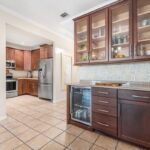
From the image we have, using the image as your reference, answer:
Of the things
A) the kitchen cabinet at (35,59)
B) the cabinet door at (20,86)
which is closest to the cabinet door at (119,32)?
the kitchen cabinet at (35,59)

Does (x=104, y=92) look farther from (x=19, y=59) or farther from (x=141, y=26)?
(x=19, y=59)

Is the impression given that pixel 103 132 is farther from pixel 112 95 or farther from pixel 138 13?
pixel 138 13

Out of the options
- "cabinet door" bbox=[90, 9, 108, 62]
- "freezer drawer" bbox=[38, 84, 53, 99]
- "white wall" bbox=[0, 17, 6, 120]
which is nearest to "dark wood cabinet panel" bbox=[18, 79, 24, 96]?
"freezer drawer" bbox=[38, 84, 53, 99]

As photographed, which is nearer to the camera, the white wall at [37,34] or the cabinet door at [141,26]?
the cabinet door at [141,26]

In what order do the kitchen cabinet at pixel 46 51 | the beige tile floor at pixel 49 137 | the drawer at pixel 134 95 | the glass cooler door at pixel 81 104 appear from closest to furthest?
the drawer at pixel 134 95, the beige tile floor at pixel 49 137, the glass cooler door at pixel 81 104, the kitchen cabinet at pixel 46 51

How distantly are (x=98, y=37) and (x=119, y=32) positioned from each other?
0.44 m

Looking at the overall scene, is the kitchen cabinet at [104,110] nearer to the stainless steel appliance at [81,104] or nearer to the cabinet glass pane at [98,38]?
the stainless steel appliance at [81,104]

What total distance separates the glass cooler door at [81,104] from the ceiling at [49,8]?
1.86m

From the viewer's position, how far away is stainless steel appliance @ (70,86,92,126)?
216 cm

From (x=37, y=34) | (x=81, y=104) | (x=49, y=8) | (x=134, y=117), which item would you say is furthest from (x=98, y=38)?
(x=37, y=34)

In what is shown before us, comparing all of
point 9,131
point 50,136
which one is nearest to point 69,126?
point 50,136

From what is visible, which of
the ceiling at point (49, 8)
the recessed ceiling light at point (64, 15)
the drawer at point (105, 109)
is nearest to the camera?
the drawer at point (105, 109)

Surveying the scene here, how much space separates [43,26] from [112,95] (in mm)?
3006

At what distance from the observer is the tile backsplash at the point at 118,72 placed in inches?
79.2
